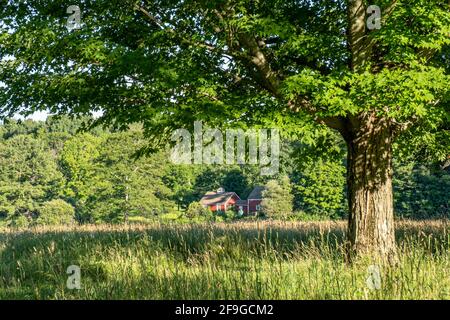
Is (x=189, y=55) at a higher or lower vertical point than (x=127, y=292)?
higher

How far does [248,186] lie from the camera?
80812mm

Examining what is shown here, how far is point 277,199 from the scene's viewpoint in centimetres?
5647

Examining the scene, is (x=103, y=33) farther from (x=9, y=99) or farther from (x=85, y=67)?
(x=9, y=99)

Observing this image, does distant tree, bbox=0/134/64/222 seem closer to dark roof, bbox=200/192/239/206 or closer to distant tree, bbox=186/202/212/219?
distant tree, bbox=186/202/212/219

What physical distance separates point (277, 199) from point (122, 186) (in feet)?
53.9

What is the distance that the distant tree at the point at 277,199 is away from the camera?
183 feet

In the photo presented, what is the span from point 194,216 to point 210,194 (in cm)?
2085

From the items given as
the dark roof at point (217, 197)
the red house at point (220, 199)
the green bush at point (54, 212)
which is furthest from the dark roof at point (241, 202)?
the green bush at point (54, 212)

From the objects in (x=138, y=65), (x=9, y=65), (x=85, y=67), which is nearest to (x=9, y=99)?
(x=9, y=65)

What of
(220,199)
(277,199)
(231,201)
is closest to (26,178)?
(220,199)

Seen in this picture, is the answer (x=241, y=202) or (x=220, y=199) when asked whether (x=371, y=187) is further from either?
(x=241, y=202)

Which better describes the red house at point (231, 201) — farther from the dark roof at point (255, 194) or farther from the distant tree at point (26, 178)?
the distant tree at point (26, 178)

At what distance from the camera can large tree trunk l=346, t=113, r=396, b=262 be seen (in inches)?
437

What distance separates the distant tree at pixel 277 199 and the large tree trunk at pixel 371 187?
43.4 meters
